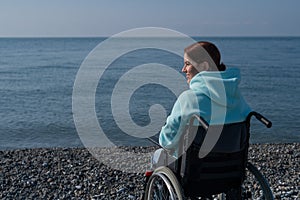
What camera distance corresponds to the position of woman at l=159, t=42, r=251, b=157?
9.71 feet

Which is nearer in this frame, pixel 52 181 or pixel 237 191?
pixel 237 191

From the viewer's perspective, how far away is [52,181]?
19.0 feet

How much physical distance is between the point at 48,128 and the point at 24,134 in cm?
97

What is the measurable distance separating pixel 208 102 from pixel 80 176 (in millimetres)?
3441

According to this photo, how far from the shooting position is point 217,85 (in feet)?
9.77

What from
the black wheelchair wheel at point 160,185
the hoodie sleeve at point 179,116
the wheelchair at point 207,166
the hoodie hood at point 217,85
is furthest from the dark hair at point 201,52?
the black wheelchair wheel at point 160,185

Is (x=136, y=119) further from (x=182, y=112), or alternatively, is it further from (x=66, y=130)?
(x=182, y=112)

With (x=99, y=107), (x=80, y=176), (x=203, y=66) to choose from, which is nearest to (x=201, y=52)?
(x=203, y=66)

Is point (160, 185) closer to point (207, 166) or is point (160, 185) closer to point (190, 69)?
point (207, 166)

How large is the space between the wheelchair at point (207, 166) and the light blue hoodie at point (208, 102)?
0.06m

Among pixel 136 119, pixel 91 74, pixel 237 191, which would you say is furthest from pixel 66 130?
pixel 91 74

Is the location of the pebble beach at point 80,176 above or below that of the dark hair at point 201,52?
below

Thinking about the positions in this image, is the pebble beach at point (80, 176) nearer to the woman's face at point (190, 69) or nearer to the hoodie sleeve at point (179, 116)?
the hoodie sleeve at point (179, 116)

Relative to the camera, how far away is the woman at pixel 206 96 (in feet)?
9.71
